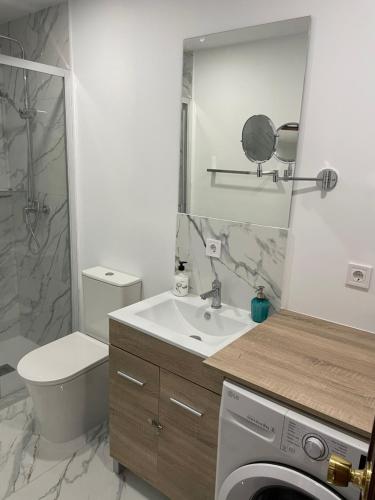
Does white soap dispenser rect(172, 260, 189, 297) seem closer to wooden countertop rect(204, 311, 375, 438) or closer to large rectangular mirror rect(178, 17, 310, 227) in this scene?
large rectangular mirror rect(178, 17, 310, 227)

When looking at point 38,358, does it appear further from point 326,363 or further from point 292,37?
point 292,37

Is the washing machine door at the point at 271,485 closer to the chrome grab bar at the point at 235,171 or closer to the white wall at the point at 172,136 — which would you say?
the white wall at the point at 172,136

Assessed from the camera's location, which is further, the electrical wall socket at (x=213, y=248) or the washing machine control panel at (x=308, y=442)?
the electrical wall socket at (x=213, y=248)

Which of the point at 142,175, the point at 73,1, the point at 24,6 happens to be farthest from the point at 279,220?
the point at 24,6

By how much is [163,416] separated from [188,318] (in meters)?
0.48

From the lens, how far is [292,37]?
1.47m

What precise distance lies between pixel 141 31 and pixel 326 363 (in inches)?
69.8

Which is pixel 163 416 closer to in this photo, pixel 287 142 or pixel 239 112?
pixel 287 142

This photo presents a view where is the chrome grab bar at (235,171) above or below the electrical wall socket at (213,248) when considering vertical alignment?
above

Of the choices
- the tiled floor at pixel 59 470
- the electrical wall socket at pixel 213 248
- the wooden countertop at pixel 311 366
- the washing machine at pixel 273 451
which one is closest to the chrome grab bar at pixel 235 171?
the electrical wall socket at pixel 213 248

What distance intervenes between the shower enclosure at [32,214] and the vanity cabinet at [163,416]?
1.14 metres

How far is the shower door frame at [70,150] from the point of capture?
87.6 inches

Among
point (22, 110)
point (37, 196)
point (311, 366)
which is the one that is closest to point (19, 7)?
point (22, 110)

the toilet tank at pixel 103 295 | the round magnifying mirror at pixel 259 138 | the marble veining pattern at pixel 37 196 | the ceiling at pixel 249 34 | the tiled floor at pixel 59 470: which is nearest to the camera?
the ceiling at pixel 249 34
